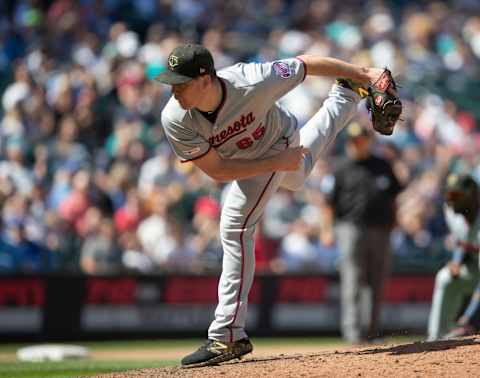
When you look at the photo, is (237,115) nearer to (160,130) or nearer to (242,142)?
(242,142)

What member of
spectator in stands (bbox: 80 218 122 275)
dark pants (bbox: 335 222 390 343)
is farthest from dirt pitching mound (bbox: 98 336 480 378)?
spectator in stands (bbox: 80 218 122 275)

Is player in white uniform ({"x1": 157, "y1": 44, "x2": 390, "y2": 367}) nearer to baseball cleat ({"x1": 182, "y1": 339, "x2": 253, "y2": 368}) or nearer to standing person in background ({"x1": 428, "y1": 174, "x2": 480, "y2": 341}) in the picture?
baseball cleat ({"x1": 182, "y1": 339, "x2": 253, "y2": 368})

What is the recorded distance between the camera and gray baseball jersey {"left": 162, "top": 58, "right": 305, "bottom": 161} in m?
6.37

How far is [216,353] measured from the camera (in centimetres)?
669

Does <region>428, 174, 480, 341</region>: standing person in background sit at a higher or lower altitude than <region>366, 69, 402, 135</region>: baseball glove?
lower

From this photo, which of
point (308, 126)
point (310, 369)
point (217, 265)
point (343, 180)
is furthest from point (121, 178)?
point (310, 369)

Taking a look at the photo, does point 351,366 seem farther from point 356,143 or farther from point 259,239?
point 259,239

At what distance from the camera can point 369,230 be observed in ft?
38.3

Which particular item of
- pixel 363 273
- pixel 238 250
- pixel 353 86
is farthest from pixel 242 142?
pixel 363 273

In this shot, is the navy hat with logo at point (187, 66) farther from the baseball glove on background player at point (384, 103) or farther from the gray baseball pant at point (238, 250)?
the baseball glove on background player at point (384, 103)

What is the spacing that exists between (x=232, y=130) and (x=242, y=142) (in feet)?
0.55

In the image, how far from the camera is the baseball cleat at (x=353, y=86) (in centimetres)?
716

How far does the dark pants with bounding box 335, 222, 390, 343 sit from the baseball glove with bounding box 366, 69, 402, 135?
4.84 metres

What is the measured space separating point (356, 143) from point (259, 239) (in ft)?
6.79
